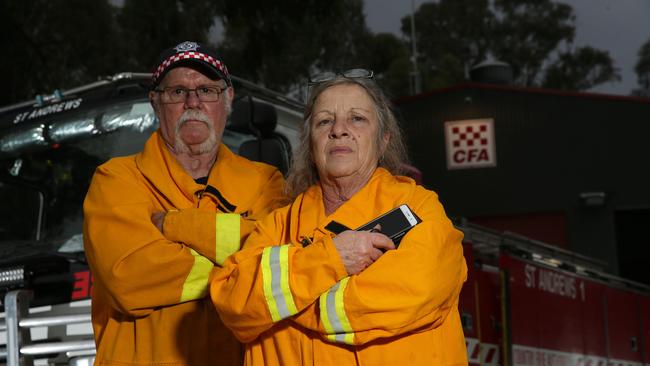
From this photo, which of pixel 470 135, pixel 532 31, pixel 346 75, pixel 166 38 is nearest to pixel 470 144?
pixel 470 135

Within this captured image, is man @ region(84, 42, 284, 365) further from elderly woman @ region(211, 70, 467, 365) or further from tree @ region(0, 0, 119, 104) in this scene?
tree @ region(0, 0, 119, 104)

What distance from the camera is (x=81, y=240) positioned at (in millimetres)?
4812

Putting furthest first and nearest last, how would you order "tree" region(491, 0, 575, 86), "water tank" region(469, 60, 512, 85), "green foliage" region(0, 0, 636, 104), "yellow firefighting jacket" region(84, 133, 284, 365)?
"tree" region(491, 0, 575, 86)
"water tank" region(469, 60, 512, 85)
"green foliage" region(0, 0, 636, 104)
"yellow firefighting jacket" region(84, 133, 284, 365)

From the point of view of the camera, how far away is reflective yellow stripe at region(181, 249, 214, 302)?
115 inches

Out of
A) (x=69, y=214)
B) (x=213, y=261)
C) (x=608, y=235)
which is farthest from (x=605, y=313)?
(x=608, y=235)

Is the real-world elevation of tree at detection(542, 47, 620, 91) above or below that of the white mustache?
above

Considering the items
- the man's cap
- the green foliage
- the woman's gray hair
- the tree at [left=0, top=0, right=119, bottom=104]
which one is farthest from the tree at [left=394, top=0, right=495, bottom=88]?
the woman's gray hair

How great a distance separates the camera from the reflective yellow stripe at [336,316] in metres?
2.42

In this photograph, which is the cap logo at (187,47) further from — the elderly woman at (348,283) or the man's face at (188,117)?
the elderly woman at (348,283)

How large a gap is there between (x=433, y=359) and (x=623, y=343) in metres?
8.49

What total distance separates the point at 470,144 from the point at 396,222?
2063 centimetres

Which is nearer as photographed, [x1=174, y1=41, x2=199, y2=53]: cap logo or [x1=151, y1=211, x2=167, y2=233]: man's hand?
[x1=151, y1=211, x2=167, y2=233]: man's hand

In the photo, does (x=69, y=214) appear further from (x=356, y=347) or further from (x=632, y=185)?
(x=632, y=185)

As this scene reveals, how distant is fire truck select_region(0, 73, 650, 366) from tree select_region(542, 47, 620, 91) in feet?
135
